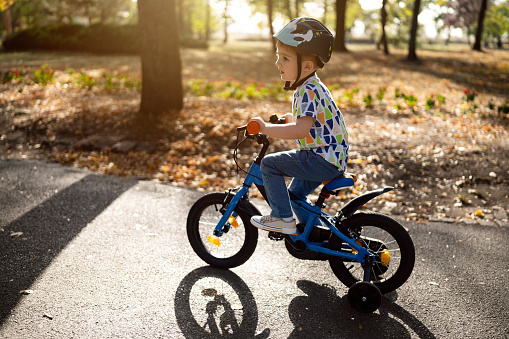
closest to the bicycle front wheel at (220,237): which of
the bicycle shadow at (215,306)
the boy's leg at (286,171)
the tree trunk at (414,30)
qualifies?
the bicycle shadow at (215,306)

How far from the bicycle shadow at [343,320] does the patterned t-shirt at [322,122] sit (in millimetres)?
1072

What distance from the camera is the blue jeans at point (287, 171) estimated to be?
326cm

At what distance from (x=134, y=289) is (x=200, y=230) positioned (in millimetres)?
778

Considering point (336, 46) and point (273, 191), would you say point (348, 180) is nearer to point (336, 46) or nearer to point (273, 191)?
point (273, 191)

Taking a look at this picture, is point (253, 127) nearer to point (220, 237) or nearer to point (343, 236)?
point (343, 236)

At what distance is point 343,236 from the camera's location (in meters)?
3.44

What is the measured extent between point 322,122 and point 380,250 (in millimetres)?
1129

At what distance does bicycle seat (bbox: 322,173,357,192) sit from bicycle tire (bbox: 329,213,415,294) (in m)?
0.32

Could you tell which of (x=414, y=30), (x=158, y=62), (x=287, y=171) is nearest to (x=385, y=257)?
(x=287, y=171)

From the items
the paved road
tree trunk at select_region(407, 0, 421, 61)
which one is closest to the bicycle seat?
the paved road

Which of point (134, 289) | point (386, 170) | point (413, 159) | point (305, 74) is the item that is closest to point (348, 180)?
point (305, 74)

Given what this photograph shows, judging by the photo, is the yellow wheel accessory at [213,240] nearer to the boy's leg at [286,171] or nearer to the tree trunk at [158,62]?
the boy's leg at [286,171]

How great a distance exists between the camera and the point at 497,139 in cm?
788

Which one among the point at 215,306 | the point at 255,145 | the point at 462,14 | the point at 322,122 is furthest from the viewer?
the point at 462,14
